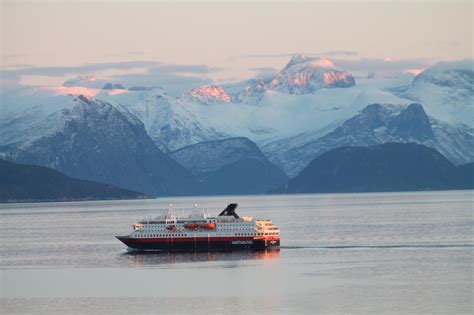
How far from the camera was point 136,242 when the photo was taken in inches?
6403

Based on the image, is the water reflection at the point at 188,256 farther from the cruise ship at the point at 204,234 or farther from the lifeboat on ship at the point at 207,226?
the lifeboat on ship at the point at 207,226

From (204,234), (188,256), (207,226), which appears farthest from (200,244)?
(188,256)

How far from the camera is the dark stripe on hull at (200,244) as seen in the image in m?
159

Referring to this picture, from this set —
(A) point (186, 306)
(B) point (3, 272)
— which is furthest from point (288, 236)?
(A) point (186, 306)

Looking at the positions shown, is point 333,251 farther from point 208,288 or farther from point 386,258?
point 208,288

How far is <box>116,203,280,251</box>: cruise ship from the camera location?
524 ft

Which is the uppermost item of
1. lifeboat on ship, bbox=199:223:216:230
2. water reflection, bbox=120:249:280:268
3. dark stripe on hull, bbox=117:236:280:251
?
lifeboat on ship, bbox=199:223:216:230

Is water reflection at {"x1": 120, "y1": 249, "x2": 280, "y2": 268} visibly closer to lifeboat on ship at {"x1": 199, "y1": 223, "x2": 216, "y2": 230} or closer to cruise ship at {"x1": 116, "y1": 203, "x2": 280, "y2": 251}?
cruise ship at {"x1": 116, "y1": 203, "x2": 280, "y2": 251}

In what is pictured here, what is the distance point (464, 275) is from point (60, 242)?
86810 millimetres

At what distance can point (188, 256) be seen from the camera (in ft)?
504

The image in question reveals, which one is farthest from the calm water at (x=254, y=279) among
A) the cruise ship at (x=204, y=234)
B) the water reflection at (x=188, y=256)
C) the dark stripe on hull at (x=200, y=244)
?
the cruise ship at (x=204, y=234)

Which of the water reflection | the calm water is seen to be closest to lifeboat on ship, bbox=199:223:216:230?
the water reflection

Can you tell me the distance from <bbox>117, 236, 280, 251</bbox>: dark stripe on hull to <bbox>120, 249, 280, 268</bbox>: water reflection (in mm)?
1476

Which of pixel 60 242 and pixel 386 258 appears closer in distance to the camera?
pixel 386 258
